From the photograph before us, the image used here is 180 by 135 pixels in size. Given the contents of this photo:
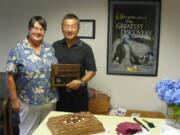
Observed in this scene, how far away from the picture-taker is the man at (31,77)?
250 cm

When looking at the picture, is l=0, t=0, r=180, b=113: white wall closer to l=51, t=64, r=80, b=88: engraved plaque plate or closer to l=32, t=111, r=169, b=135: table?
l=51, t=64, r=80, b=88: engraved plaque plate

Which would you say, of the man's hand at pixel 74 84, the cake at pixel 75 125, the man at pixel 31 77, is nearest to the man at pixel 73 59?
the man's hand at pixel 74 84

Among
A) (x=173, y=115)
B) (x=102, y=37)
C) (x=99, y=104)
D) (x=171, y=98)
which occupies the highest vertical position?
(x=102, y=37)

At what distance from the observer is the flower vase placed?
1.81m

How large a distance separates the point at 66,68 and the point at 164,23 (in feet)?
4.67

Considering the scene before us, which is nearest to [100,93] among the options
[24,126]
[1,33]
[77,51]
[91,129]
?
[77,51]

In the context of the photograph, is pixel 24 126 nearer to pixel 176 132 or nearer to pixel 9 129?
pixel 9 129

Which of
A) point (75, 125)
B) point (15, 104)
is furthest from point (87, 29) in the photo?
point (75, 125)

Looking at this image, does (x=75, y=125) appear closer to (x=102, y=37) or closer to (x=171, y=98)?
(x=171, y=98)

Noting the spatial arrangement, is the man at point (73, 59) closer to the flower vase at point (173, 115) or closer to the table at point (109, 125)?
the table at point (109, 125)

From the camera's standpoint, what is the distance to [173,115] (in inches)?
72.7

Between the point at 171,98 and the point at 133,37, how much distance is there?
181cm

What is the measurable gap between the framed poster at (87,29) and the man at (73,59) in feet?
2.28

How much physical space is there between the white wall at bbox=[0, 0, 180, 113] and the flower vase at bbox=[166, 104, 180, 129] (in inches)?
67.2
